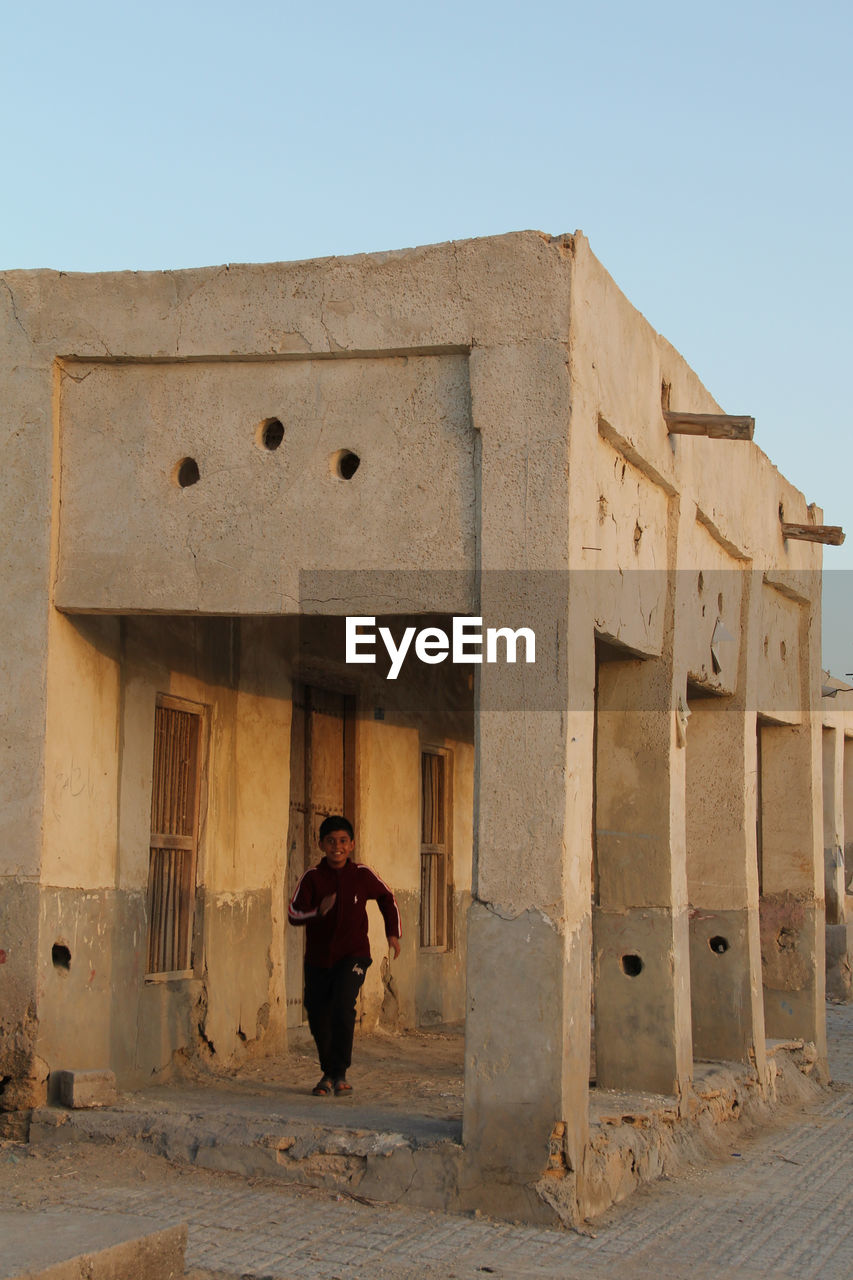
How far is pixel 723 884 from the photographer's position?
400 inches

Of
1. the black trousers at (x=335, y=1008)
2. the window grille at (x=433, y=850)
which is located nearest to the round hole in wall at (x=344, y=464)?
the black trousers at (x=335, y=1008)

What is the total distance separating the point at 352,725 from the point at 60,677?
12.3 ft

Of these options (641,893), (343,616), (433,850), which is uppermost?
(343,616)

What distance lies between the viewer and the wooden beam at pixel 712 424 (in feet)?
28.2

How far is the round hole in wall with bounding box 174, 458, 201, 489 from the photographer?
7555mm

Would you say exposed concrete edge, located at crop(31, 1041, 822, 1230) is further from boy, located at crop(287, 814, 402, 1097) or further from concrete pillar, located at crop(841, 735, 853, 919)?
concrete pillar, located at crop(841, 735, 853, 919)

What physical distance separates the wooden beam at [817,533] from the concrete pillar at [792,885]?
1.54 meters

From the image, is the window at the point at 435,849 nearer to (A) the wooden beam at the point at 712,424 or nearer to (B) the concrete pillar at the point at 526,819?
(A) the wooden beam at the point at 712,424

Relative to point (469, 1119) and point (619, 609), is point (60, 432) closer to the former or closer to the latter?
point (619, 609)

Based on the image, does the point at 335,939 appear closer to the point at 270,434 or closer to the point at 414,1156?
the point at 414,1156

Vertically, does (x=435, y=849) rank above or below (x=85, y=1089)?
above

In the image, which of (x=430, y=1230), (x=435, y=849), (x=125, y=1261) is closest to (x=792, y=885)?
(x=435, y=849)

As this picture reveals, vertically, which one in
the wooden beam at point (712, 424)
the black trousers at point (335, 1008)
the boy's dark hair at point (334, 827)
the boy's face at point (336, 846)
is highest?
the wooden beam at point (712, 424)

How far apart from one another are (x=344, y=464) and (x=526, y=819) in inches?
78.7
